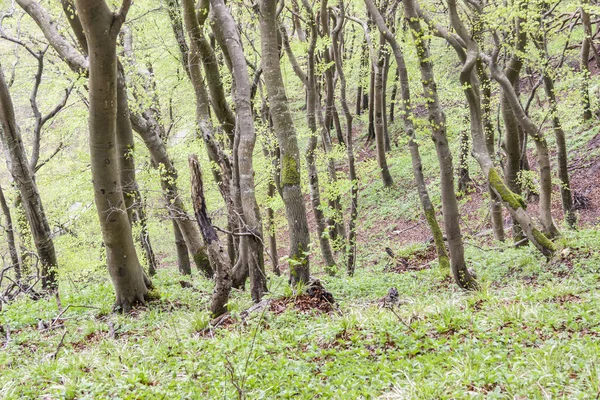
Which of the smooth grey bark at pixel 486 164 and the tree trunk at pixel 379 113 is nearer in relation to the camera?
the smooth grey bark at pixel 486 164

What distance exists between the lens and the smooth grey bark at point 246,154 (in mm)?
6910

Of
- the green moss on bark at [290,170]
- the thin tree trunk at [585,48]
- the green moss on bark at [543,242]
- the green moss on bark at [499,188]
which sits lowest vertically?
the green moss on bark at [543,242]

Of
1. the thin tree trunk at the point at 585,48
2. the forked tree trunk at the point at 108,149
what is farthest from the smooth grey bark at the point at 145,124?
the thin tree trunk at the point at 585,48

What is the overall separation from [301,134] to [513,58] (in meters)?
5.44

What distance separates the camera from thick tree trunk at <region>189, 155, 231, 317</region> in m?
6.05

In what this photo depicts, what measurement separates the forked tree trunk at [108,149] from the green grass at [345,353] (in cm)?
65

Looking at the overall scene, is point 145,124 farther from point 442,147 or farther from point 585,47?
point 585,47

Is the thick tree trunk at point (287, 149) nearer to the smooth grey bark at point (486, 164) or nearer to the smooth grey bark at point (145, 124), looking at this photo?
the smooth grey bark at point (145, 124)

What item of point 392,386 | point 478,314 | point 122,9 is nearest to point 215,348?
point 392,386

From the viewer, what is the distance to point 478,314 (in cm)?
548

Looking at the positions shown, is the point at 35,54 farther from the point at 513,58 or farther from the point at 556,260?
the point at 556,260

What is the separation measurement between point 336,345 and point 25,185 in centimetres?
874

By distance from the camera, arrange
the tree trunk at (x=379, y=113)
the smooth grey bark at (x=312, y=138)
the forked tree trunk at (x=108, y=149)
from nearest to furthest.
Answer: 1. the forked tree trunk at (x=108, y=149)
2. the smooth grey bark at (x=312, y=138)
3. the tree trunk at (x=379, y=113)

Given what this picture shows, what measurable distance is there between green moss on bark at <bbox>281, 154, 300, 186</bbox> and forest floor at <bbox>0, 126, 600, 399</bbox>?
1721 millimetres
